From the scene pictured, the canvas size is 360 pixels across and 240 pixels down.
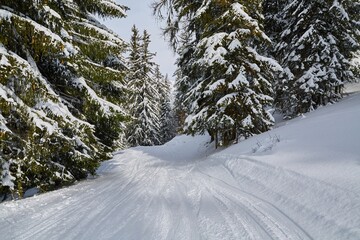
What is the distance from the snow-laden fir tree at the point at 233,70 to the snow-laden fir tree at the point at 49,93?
3.17 meters

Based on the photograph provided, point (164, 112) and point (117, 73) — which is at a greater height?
point (164, 112)

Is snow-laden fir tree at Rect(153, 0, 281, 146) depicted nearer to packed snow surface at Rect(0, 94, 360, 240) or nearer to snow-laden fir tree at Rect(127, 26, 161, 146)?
packed snow surface at Rect(0, 94, 360, 240)

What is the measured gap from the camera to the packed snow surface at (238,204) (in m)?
3.24

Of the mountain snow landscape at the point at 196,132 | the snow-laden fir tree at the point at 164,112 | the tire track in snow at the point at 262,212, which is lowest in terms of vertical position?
the tire track in snow at the point at 262,212

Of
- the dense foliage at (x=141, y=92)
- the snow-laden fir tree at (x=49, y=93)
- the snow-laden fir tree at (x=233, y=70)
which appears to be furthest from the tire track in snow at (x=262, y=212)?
the dense foliage at (x=141, y=92)

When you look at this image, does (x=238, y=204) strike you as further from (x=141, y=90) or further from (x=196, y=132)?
(x=141, y=90)

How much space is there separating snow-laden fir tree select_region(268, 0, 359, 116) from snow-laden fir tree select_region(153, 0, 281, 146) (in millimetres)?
2186

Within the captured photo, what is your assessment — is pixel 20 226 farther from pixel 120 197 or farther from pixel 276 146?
pixel 276 146

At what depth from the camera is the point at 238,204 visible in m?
4.29

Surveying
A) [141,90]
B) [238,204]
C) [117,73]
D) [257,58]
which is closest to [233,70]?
[257,58]

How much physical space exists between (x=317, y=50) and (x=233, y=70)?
4.44 metres

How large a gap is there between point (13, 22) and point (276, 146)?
20.3 feet

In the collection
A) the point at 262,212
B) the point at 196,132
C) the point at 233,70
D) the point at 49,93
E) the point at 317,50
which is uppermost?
the point at 317,50

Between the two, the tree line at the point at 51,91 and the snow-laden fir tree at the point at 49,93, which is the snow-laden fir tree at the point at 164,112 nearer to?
the tree line at the point at 51,91
